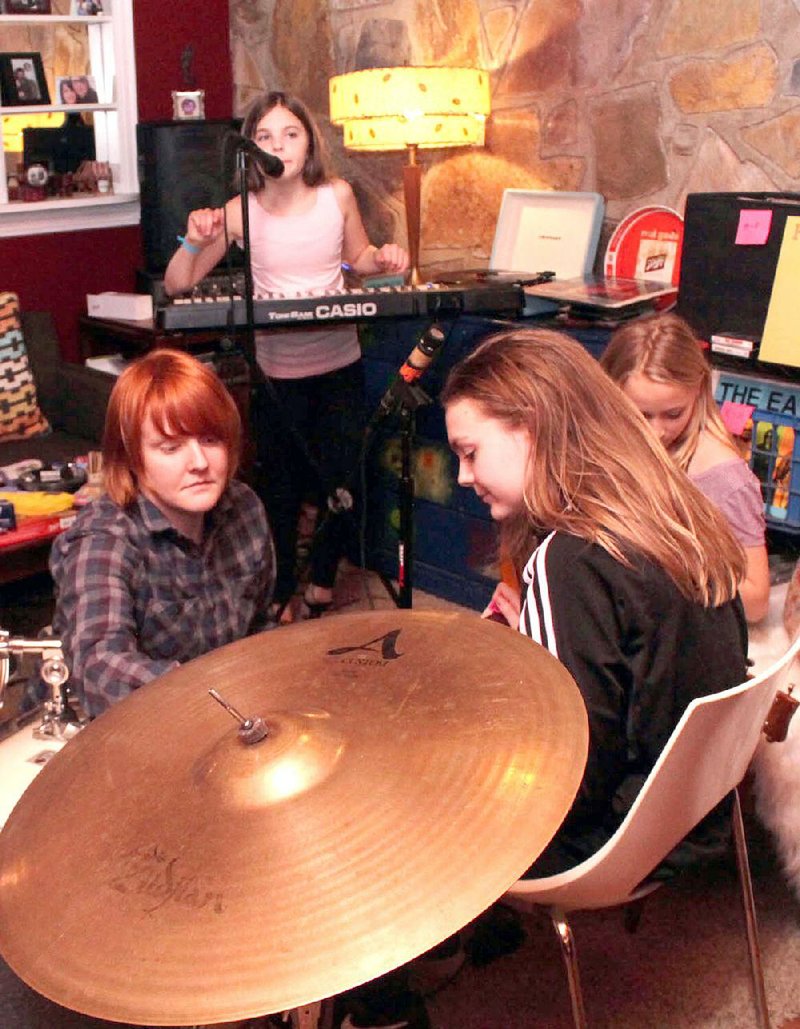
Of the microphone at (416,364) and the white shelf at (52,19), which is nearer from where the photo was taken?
the microphone at (416,364)

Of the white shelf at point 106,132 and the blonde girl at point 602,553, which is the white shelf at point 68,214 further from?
the blonde girl at point 602,553

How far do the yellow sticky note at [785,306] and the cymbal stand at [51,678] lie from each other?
151cm

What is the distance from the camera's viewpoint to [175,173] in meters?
3.58

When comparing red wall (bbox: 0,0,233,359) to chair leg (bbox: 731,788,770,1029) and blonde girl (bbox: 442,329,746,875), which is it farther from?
chair leg (bbox: 731,788,770,1029)

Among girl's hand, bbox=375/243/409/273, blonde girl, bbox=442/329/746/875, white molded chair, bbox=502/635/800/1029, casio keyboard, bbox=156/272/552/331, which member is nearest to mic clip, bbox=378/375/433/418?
casio keyboard, bbox=156/272/552/331

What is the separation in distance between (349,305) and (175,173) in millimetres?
1473

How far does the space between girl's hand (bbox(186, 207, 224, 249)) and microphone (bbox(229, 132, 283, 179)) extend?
0.74ft

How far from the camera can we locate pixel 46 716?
1373 millimetres

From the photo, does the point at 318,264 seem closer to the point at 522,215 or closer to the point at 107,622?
the point at 522,215

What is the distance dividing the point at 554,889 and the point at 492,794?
0.42m

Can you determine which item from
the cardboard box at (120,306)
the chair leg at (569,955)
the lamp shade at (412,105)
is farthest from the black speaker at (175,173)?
the chair leg at (569,955)

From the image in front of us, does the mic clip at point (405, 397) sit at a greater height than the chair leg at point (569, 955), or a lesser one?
greater

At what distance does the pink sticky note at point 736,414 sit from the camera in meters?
2.32

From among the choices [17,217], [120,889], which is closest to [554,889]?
[120,889]
